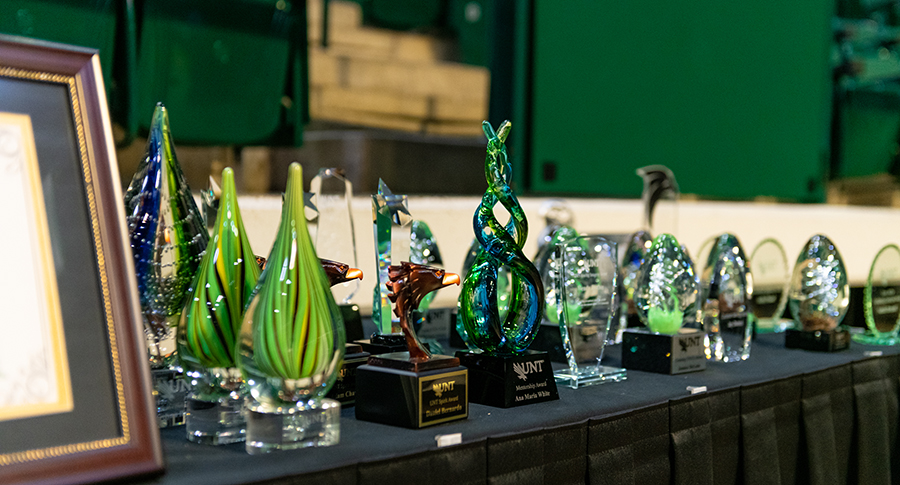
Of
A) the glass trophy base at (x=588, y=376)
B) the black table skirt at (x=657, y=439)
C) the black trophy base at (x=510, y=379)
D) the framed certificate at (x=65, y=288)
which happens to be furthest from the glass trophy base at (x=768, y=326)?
the framed certificate at (x=65, y=288)

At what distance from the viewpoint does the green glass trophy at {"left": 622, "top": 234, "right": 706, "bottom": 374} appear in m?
1.25

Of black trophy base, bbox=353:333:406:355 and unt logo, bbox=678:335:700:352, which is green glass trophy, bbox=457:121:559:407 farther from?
unt logo, bbox=678:335:700:352

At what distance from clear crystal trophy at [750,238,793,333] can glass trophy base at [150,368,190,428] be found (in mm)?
1331

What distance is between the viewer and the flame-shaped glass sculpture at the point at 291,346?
29.6 inches

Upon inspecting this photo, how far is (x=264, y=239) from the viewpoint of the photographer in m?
1.79

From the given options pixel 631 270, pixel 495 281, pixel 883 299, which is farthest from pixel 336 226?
pixel 883 299

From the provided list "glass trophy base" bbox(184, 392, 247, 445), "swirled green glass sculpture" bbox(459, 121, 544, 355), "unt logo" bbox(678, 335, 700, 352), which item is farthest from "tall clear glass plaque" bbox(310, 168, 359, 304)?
"unt logo" bbox(678, 335, 700, 352)

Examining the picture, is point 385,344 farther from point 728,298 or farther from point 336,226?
point 728,298

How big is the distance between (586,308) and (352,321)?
365mm

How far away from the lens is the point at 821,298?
152 centimetres

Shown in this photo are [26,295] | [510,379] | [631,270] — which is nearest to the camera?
[26,295]

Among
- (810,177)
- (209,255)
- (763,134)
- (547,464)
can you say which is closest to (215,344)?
(209,255)

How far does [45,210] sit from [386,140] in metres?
2.33

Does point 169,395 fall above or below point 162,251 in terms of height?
below
